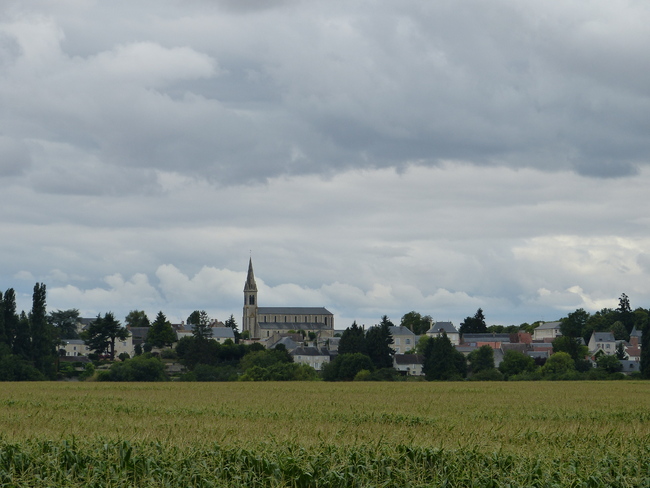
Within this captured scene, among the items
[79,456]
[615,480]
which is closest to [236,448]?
[79,456]

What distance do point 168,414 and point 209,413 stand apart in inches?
75.1

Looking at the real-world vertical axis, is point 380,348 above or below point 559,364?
above

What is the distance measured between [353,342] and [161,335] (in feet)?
228

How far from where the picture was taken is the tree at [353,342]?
444 ft

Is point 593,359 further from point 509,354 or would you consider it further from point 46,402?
point 46,402

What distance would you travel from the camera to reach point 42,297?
118 meters

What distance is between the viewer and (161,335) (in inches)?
7539

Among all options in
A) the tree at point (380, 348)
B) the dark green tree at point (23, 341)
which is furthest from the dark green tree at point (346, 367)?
the dark green tree at point (23, 341)

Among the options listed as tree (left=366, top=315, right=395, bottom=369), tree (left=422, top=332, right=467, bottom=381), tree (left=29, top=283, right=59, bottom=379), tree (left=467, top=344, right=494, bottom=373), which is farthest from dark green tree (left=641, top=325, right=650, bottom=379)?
tree (left=29, top=283, right=59, bottom=379)

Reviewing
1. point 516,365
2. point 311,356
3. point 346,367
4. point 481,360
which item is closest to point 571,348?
point 481,360

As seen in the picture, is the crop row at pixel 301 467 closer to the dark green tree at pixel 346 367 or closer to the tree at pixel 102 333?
the dark green tree at pixel 346 367

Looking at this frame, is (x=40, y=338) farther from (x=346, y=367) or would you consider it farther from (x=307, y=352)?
(x=307, y=352)

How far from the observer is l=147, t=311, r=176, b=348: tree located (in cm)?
19112

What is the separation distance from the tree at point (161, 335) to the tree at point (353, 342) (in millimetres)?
63992
